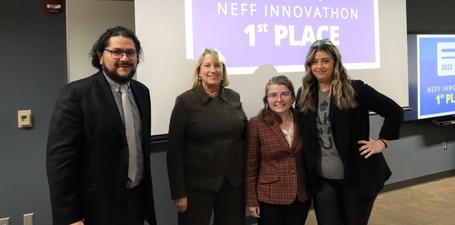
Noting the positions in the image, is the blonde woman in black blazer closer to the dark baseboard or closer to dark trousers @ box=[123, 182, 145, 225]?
dark trousers @ box=[123, 182, 145, 225]

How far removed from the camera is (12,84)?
2.43 meters

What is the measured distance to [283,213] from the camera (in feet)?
6.61

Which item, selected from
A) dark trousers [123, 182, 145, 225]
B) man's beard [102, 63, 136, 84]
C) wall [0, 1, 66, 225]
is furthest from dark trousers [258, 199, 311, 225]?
wall [0, 1, 66, 225]

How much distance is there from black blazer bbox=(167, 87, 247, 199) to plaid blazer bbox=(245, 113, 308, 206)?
84mm

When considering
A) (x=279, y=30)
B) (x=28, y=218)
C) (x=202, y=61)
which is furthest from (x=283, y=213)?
(x=28, y=218)

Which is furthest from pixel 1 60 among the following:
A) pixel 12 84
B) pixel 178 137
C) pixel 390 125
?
pixel 390 125

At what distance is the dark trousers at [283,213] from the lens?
199 centimetres

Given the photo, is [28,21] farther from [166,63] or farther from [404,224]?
[404,224]

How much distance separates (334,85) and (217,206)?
0.87m

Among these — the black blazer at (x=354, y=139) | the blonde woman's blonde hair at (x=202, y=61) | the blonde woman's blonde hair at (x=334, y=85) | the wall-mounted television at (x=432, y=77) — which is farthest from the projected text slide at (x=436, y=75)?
the blonde woman's blonde hair at (x=202, y=61)

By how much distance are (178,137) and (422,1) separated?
11.0 feet

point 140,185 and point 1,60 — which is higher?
point 1,60

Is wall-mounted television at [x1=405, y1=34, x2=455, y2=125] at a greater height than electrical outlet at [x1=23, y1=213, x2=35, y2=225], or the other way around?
wall-mounted television at [x1=405, y1=34, x2=455, y2=125]

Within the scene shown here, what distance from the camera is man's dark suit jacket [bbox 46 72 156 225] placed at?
1438mm
